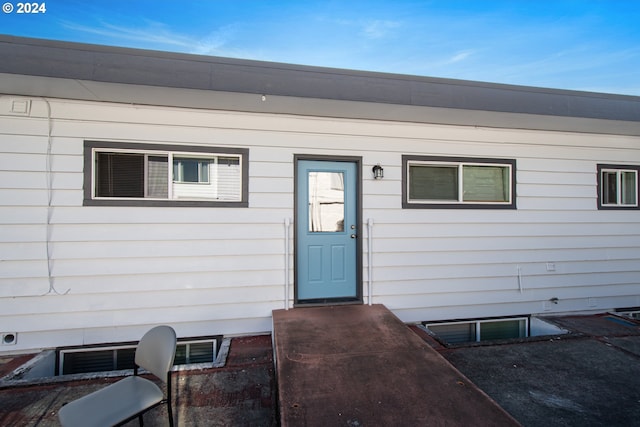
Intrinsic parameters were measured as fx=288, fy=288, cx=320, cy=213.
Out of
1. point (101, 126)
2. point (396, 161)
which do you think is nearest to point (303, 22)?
point (396, 161)

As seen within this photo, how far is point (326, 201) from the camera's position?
3625 mm

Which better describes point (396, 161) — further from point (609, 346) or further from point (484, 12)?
point (484, 12)

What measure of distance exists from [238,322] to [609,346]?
4.08 metres

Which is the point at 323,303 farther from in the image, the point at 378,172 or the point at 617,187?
the point at 617,187

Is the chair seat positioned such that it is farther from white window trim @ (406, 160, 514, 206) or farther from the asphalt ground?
white window trim @ (406, 160, 514, 206)

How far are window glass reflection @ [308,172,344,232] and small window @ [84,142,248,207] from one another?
32.4 inches

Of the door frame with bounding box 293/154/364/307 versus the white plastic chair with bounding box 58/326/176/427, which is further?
the door frame with bounding box 293/154/364/307

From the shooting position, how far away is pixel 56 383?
2412 mm

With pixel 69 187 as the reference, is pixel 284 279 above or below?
below

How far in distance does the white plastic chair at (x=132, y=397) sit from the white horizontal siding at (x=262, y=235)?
1.49 metres

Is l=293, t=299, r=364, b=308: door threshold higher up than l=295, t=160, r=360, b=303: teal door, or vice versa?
l=295, t=160, r=360, b=303: teal door

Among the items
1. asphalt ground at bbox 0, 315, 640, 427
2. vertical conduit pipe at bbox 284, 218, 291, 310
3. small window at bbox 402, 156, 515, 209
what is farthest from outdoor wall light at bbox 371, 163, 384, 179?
asphalt ground at bbox 0, 315, 640, 427

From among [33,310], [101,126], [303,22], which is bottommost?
[33,310]

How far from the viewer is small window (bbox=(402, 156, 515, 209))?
379 centimetres
